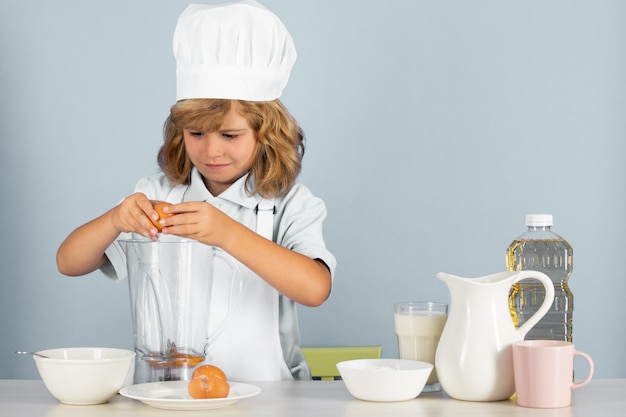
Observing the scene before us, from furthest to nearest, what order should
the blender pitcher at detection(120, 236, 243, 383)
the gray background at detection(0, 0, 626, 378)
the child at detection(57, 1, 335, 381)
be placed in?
the gray background at detection(0, 0, 626, 378) → the child at detection(57, 1, 335, 381) → the blender pitcher at detection(120, 236, 243, 383)

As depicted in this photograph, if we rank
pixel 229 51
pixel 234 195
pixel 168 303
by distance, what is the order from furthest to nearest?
pixel 234 195, pixel 229 51, pixel 168 303

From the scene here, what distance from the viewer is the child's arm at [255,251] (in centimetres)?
106

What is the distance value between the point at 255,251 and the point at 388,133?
0.74 metres

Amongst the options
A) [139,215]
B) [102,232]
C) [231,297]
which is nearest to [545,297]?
[231,297]

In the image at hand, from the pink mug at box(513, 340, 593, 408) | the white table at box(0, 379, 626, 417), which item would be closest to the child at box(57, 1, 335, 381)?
the white table at box(0, 379, 626, 417)

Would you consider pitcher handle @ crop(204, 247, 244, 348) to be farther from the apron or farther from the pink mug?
the pink mug

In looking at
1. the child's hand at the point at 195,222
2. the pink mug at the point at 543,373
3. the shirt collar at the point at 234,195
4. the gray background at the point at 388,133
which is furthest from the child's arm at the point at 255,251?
the gray background at the point at 388,133

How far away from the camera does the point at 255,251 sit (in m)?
1.14

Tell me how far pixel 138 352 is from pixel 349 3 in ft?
3.37

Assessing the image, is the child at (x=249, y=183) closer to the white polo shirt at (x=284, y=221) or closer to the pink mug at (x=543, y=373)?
the white polo shirt at (x=284, y=221)

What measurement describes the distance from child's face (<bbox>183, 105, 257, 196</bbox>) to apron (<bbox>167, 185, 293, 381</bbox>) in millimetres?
144

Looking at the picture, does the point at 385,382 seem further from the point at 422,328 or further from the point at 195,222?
the point at 195,222

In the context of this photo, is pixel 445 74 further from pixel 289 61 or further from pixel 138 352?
pixel 138 352

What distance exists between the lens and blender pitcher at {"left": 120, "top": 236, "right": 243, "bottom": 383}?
0.99 meters
